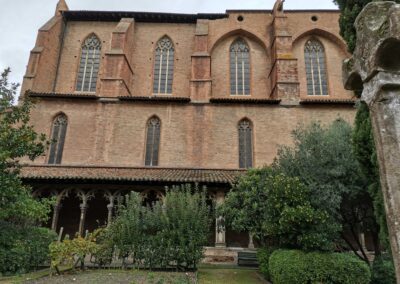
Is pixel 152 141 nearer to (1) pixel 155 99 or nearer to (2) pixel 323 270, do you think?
(1) pixel 155 99

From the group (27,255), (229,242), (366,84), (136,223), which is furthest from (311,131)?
(27,255)

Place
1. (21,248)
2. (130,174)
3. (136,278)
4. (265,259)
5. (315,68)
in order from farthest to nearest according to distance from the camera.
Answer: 1. (315,68)
2. (130,174)
3. (265,259)
4. (21,248)
5. (136,278)

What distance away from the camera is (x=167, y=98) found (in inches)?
797

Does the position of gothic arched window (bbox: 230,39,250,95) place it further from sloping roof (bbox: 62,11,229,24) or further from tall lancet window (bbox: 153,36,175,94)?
tall lancet window (bbox: 153,36,175,94)

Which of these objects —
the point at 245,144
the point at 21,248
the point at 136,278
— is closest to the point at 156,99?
the point at 245,144

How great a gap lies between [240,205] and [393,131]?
373 inches

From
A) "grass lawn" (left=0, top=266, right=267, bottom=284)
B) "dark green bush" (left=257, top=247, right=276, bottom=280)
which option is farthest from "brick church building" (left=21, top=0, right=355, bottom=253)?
"grass lawn" (left=0, top=266, right=267, bottom=284)

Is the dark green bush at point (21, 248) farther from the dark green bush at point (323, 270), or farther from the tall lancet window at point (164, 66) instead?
the tall lancet window at point (164, 66)

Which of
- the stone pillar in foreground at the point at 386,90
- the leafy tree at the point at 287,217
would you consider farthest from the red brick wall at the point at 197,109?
the stone pillar in foreground at the point at 386,90

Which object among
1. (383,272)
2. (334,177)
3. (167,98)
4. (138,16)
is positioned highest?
(138,16)

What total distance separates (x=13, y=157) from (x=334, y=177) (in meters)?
9.72

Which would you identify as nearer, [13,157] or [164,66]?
[13,157]

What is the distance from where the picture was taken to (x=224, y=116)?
20.0 m

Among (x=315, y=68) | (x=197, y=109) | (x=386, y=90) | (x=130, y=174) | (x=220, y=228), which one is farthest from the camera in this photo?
(x=315, y=68)
